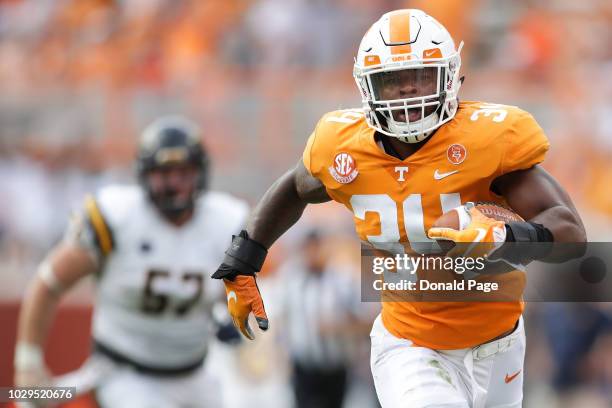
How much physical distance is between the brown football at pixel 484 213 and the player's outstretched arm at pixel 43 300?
2148 millimetres

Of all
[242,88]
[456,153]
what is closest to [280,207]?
[456,153]

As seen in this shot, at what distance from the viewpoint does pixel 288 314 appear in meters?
A: 8.45

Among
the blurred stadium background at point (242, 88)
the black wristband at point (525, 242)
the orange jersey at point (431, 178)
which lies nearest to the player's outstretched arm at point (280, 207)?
the orange jersey at point (431, 178)

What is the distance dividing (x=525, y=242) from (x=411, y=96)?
69cm

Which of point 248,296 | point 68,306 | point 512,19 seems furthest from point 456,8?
point 248,296

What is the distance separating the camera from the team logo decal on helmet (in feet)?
13.1

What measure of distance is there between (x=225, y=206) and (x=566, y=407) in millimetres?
3600

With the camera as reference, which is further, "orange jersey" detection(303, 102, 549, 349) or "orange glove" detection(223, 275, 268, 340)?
"orange glove" detection(223, 275, 268, 340)

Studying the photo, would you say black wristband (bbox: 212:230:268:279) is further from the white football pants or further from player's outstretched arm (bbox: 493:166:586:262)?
player's outstretched arm (bbox: 493:166:586:262)

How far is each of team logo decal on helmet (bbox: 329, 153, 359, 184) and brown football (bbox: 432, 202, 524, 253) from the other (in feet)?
1.24

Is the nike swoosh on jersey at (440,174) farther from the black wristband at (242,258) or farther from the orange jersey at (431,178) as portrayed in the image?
the black wristband at (242,258)

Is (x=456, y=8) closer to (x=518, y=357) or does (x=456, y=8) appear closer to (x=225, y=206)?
(x=225, y=206)

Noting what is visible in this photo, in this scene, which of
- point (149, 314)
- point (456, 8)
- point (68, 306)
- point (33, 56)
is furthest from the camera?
point (33, 56)

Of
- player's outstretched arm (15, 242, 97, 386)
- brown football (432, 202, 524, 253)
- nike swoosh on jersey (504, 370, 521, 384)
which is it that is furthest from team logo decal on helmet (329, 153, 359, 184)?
player's outstretched arm (15, 242, 97, 386)
